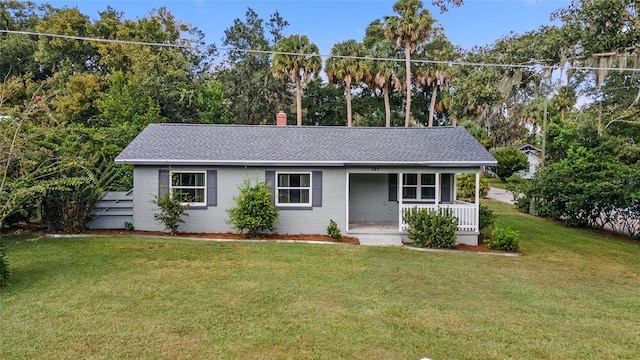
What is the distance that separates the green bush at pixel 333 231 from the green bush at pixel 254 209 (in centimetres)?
168

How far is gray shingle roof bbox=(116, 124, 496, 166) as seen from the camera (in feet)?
37.8

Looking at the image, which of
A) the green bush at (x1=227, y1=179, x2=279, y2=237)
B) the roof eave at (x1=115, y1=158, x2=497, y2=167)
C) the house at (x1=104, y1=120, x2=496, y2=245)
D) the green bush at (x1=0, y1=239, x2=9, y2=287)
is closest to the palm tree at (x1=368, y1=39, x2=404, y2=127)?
the house at (x1=104, y1=120, x2=496, y2=245)

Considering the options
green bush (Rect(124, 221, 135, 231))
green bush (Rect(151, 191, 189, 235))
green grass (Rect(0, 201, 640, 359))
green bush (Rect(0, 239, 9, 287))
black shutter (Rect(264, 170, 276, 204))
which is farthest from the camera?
black shutter (Rect(264, 170, 276, 204))

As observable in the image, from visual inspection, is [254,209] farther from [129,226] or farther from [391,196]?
[391,196]

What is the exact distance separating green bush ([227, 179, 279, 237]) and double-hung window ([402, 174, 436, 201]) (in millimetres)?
4606

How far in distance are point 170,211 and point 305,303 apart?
21.4 feet

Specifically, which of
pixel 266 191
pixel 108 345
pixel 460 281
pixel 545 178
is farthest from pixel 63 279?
pixel 545 178

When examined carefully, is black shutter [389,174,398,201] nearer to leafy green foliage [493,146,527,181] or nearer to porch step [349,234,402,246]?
porch step [349,234,402,246]

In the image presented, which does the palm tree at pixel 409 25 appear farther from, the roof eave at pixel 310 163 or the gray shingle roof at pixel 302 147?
the roof eave at pixel 310 163

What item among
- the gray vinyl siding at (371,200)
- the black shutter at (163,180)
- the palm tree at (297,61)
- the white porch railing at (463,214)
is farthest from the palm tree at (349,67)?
the black shutter at (163,180)

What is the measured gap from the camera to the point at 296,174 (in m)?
12.0

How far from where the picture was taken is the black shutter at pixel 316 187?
1185 cm

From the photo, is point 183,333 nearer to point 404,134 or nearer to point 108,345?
point 108,345

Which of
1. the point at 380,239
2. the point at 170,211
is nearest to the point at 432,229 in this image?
the point at 380,239
